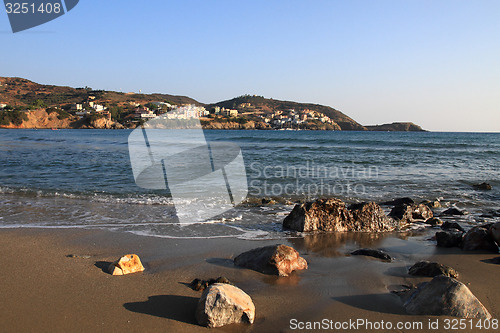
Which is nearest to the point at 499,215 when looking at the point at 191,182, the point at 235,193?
the point at 235,193

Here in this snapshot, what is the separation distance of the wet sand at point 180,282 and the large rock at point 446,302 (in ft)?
0.33

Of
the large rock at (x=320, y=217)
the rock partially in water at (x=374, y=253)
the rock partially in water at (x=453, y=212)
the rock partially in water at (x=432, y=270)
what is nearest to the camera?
the rock partially in water at (x=432, y=270)

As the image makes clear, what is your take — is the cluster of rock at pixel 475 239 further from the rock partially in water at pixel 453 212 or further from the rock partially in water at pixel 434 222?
the rock partially in water at pixel 453 212

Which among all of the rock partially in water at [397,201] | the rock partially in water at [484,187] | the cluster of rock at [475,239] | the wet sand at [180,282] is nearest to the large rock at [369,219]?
the wet sand at [180,282]

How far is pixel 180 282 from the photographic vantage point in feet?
12.6

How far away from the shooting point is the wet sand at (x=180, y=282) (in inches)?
119

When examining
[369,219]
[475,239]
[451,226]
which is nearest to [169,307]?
[369,219]

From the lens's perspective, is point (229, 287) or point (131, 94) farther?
point (131, 94)

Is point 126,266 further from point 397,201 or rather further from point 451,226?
point 397,201

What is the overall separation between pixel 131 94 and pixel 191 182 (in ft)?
524

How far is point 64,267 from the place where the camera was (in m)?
4.19

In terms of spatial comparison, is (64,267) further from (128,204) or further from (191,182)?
(191,182)

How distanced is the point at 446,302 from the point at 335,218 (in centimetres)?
333

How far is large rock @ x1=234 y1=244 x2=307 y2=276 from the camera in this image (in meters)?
4.15
